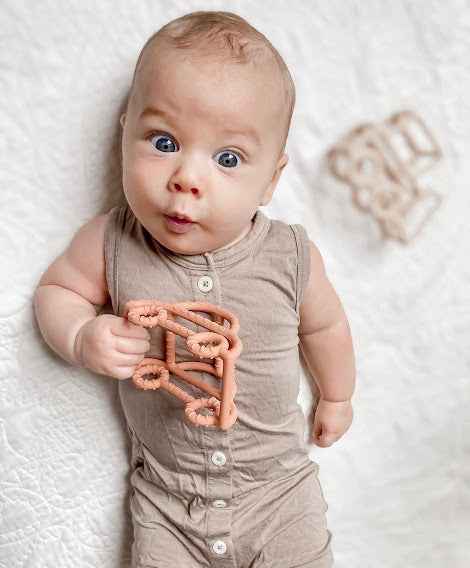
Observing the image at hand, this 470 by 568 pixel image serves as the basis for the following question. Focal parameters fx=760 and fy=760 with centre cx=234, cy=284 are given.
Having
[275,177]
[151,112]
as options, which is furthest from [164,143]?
[275,177]

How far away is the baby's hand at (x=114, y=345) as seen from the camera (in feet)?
2.97

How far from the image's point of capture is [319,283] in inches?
41.6

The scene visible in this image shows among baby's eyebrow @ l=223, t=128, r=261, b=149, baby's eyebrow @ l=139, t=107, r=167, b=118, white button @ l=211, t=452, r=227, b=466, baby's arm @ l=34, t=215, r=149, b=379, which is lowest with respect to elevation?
white button @ l=211, t=452, r=227, b=466

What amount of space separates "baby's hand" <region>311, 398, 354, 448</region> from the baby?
44 mm

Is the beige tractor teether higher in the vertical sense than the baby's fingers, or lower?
higher

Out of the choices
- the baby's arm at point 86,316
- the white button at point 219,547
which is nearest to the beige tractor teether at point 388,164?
the baby's arm at point 86,316

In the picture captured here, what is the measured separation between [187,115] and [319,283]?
1.07ft

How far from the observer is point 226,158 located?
886mm

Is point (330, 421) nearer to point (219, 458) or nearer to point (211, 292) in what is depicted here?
point (219, 458)

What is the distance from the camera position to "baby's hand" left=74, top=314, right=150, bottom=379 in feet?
2.97

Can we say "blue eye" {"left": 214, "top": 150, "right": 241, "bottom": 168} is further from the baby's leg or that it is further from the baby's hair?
the baby's leg

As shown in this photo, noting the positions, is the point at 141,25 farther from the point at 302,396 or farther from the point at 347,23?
the point at 302,396

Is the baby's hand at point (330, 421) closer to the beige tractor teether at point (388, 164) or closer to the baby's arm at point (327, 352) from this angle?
the baby's arm at point (327, 352)

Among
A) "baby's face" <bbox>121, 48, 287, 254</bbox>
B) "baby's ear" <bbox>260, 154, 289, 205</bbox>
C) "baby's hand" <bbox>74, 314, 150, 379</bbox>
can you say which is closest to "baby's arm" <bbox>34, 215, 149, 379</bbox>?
"baby's hand" <bbox>74, 314, 150, 379</bbox>
